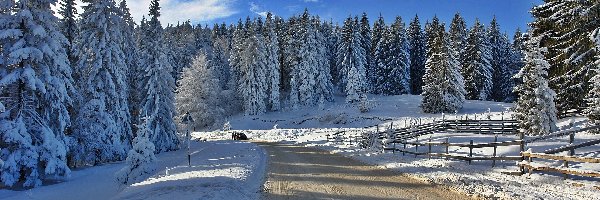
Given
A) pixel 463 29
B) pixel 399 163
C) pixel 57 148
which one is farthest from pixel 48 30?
pixel 463 29

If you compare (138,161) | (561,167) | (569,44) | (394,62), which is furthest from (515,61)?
(138,161)

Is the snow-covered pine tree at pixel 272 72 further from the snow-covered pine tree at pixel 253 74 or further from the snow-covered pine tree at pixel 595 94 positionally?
the snow-covered pine tree at pixel 595 94

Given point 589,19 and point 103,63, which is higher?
point 589,19

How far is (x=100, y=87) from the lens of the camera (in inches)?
1177

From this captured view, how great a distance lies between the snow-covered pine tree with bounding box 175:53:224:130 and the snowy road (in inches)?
1713

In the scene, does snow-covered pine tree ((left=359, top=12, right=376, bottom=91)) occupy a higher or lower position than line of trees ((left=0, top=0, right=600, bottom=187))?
higher

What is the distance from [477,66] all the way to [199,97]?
1584 inches

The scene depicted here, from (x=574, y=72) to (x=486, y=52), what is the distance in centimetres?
4160

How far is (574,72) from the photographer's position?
93.7 feet

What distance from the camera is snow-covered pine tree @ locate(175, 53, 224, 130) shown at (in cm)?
6200

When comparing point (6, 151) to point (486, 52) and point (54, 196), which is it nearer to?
point (54, 196)

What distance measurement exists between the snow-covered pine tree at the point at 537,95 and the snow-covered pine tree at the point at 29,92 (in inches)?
1030

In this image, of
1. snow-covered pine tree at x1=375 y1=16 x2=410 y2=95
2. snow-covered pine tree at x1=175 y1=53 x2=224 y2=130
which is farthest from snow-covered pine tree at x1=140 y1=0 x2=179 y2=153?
snow-covered pine tree at x1=375 y1=16 x2=410 y2=95

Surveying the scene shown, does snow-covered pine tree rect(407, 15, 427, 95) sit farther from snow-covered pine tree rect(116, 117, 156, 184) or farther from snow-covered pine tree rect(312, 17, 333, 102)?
snow-covered pine tree rect(116, 117, 156, 184)
